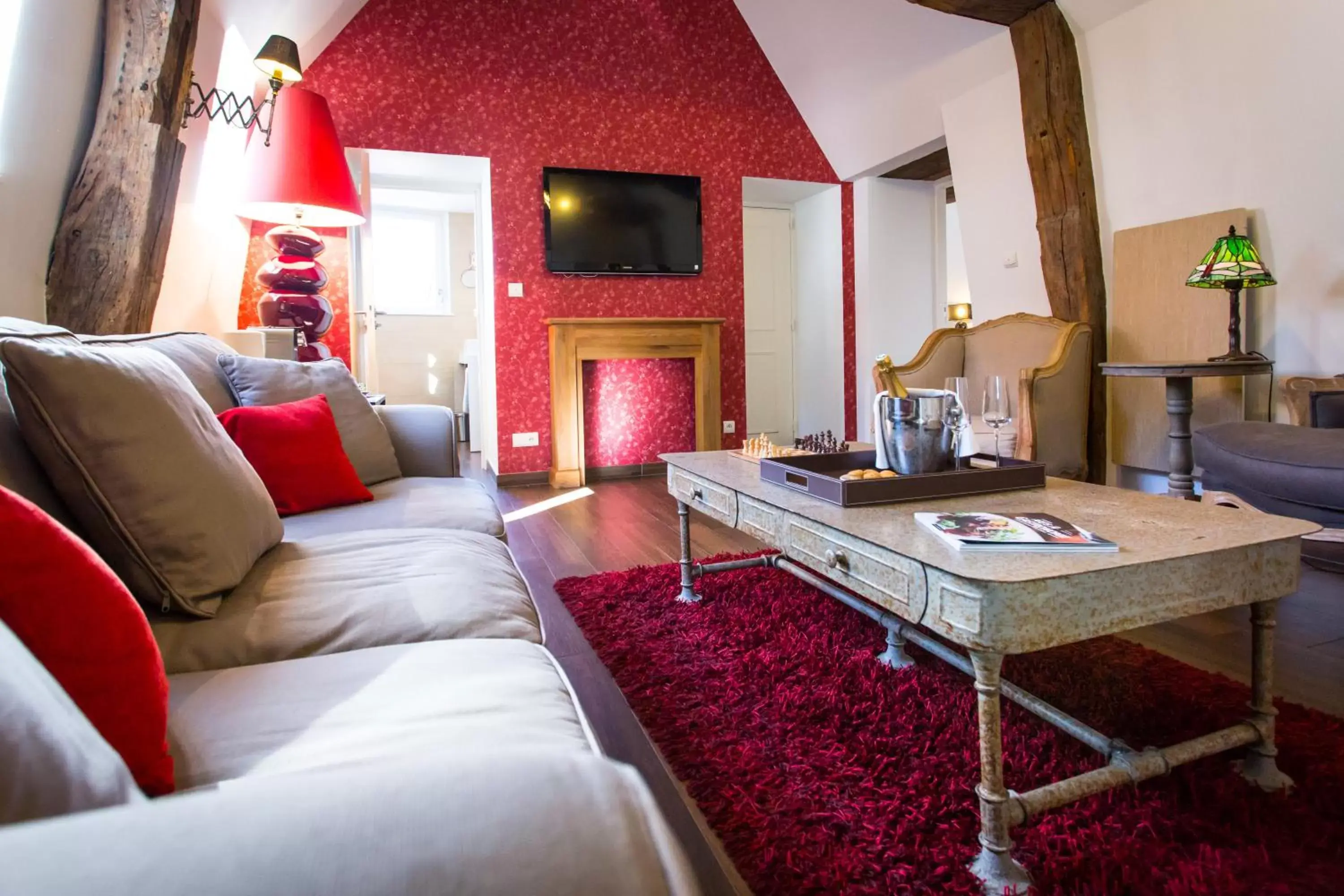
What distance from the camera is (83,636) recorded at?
66 centimetres

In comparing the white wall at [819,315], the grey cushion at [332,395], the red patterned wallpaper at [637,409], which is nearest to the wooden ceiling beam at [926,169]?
the white wall at [819,315]

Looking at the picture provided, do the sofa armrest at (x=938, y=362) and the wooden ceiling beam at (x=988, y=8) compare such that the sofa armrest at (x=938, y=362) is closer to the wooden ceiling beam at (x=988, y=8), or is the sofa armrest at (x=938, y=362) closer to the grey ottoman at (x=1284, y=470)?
the grey ottoman at (x=1284, y=470)

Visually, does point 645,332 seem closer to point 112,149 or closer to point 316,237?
point 316,237

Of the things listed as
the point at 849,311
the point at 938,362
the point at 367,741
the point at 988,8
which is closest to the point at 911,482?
the point at 367,741

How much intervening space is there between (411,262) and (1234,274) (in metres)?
6.87

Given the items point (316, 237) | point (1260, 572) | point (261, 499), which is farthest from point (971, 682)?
point (316, 237)

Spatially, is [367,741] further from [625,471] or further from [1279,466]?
[625,471]

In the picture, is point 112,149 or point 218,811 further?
point 112,149

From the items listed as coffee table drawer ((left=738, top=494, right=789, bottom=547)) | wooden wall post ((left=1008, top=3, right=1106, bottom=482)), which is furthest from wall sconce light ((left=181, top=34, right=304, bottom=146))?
wooden wall post ((left=1008, top=3, right=1106, bottom=482))

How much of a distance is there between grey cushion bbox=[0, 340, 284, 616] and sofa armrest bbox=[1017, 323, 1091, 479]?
2961 mm

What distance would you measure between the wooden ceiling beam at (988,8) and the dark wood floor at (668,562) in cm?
268

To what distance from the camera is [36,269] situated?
2.04 metres

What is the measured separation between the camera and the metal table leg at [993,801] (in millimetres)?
1081

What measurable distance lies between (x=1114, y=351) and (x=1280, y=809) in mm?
2982
